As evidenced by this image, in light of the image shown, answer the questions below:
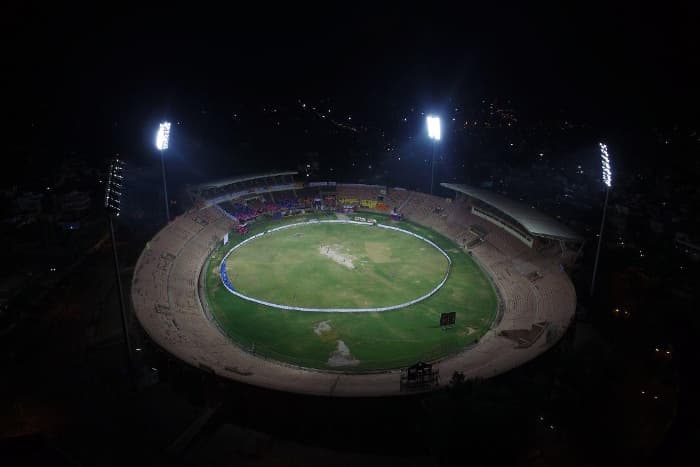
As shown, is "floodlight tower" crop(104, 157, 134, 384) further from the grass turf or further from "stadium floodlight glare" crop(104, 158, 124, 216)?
the grass turf

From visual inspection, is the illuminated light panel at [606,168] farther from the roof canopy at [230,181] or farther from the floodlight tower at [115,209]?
the roof canopy at [230,181]

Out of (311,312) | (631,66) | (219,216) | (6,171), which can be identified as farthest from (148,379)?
(631,66)

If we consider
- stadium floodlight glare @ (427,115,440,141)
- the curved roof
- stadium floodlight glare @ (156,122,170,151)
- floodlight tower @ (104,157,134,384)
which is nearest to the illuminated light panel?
the curved roof

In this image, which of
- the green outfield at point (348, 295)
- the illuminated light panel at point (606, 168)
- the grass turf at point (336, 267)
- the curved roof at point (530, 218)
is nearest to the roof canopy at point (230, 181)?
the green outfield at point (348, 295)

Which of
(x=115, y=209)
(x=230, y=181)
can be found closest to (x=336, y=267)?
(x=230, y=181)

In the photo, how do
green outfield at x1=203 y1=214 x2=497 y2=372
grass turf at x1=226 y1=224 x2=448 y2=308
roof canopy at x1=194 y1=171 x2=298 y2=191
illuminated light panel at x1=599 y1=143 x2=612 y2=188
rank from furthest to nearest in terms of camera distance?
roof canopy at x1=194 y1=171 x2=298 y2=191 < grass turf at x1=226 y1=224 x2=448 y2=308 < illuminated light panel at x1=599 y1=143 x2=612 y2=188 < green outfield at x1=203 y1=214 x2=497 y2=372

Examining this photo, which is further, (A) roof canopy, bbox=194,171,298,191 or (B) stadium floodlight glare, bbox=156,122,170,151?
(A) roof canopy, bbox=194,171,298,191

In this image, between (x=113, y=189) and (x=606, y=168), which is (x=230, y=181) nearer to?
(x=113, y=189)
